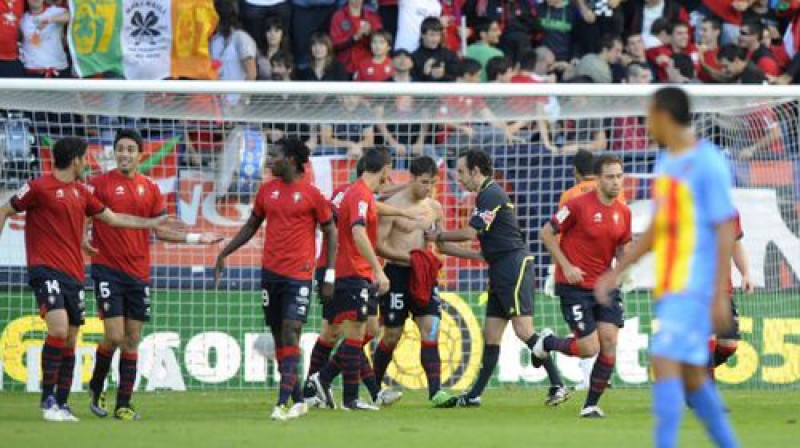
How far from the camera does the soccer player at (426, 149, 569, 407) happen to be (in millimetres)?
16031

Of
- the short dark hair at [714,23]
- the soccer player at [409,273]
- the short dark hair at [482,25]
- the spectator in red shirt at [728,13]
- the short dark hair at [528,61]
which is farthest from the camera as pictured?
the spectator in red shirt at [728,13]

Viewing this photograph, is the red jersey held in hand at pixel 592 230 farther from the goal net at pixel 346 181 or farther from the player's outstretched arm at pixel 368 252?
the goal net at pixel 346 181

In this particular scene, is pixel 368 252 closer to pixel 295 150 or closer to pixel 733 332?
pixel 295 150

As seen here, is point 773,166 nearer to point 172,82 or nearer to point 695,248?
point 172,82

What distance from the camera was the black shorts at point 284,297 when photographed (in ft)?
48.0

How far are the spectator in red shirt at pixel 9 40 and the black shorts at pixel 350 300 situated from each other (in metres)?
7.22

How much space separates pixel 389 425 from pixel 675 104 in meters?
5.35

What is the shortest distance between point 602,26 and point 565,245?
8.17 metres

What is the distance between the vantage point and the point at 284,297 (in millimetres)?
14742

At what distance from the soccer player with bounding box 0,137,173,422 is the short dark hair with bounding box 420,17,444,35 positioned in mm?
8140

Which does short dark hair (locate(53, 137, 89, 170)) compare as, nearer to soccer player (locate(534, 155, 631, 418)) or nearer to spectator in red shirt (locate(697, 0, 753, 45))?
soccer player (locate(534, 155, 631, 418))

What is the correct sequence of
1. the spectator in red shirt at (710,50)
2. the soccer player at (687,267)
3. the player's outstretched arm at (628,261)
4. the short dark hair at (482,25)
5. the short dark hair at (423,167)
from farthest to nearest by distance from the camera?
the short dark hair at (482,25) < the spectator in red shirt at (710,50) < the short dark hair at (423,167) < the player's outstretched arm at (628,261) < the soccer player at (687,267)

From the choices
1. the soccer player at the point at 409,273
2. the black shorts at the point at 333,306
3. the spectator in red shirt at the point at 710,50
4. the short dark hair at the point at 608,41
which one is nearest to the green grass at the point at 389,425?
the soccer player at the point at 409,273

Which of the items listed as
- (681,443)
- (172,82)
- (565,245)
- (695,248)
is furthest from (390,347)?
(695,248)
